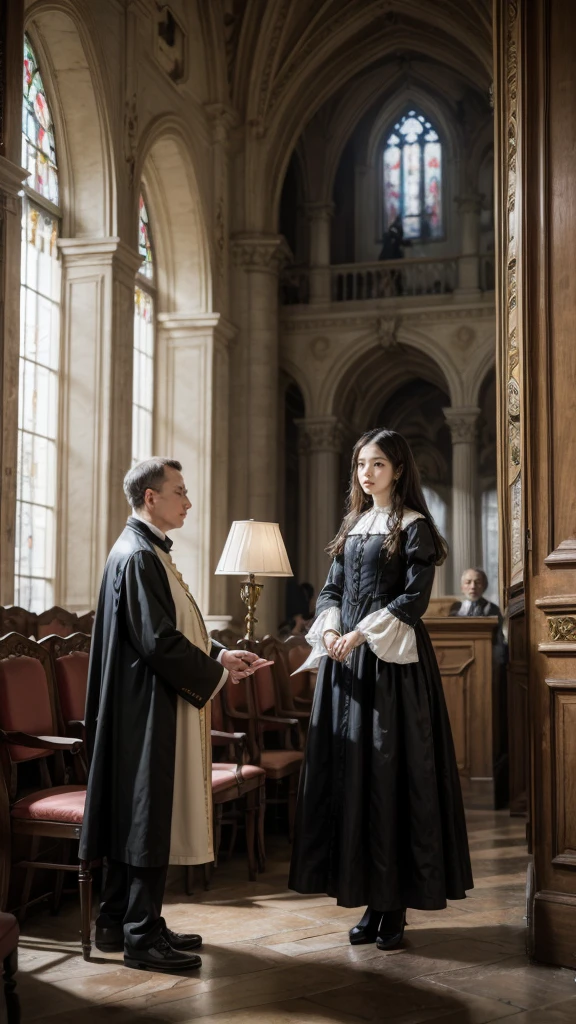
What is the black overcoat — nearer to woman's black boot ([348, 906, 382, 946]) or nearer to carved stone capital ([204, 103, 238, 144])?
woman's black boot ([348, 906, 382, 946])

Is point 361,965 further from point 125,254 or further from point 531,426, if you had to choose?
point 125,254

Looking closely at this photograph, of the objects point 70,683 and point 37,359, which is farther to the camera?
point 37,359

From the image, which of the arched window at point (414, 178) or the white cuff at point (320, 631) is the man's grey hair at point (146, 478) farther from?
the arched window at point (414, 178)

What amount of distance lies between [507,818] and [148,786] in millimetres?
4001

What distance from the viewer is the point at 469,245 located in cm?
1678

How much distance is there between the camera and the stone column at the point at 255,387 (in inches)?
575

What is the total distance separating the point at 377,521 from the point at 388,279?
13.6 m

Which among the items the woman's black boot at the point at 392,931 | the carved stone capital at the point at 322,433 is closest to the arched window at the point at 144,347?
the carved stone capital at the point at 322,433

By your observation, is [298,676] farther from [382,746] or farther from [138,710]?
[138,710]

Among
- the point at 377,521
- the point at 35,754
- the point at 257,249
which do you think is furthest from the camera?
the point at 257,249

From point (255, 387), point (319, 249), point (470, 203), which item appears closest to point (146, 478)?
point (255, 387)

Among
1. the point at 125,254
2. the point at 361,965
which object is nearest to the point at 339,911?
the point at 361,965

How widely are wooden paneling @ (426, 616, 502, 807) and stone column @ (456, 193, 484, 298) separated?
31.2 feet

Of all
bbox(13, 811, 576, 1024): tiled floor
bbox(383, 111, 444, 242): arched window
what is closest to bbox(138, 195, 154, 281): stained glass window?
bbox(383, 111, 444, 242): arched window
